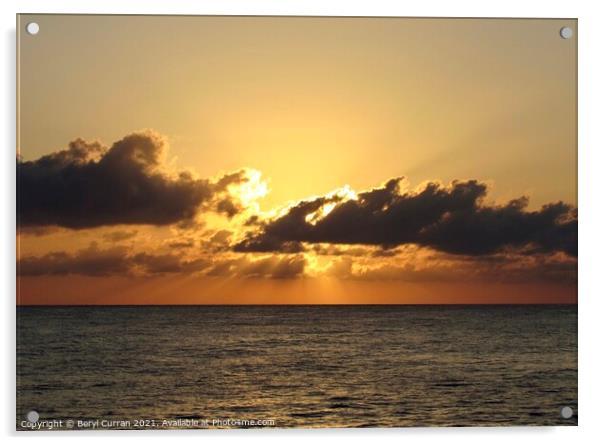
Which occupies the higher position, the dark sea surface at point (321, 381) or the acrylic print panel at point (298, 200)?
the acrylic print panel at point (298, 200)

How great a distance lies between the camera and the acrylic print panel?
5219 mm

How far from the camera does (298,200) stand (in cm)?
561

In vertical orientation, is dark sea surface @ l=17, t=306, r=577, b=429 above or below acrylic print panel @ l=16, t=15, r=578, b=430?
below

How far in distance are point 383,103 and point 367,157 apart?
325 mm

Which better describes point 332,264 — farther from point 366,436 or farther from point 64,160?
point 64,160

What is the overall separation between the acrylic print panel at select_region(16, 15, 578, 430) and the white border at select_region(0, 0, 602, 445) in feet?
0.20
